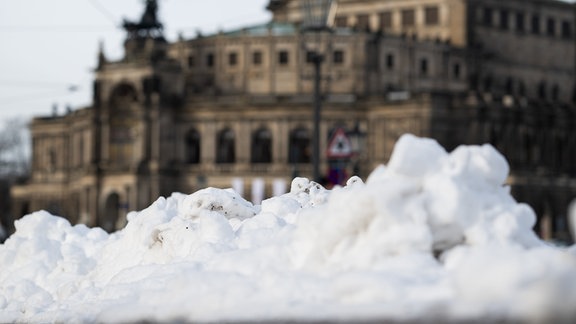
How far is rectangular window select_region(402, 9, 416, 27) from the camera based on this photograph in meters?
113

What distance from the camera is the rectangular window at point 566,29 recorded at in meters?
121

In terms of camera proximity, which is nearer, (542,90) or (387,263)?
(387,263)

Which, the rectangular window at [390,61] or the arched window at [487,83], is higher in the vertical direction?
the rectangular window at [390,61]

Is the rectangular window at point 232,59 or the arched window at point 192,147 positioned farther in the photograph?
the rectangular window at point 232,59

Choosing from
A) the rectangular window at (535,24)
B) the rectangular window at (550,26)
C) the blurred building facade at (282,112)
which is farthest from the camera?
the rectangular window at (550,26)

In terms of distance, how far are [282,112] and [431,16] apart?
64.0 feet

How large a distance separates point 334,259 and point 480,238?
36.8 inches

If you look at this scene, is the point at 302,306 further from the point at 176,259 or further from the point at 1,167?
the point at 1,167

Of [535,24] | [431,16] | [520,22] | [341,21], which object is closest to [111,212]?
[341,21]

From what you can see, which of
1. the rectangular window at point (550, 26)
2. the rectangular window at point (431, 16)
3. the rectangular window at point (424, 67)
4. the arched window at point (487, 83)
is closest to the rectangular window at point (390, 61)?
the rectangular window at point (424, 67)

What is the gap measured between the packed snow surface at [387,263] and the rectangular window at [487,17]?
106 meters

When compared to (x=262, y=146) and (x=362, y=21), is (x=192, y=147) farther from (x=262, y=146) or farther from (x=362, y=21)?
(x=362, y=21)

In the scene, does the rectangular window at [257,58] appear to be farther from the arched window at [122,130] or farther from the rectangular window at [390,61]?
the rectangular window at [390,61]

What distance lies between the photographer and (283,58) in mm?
105375
